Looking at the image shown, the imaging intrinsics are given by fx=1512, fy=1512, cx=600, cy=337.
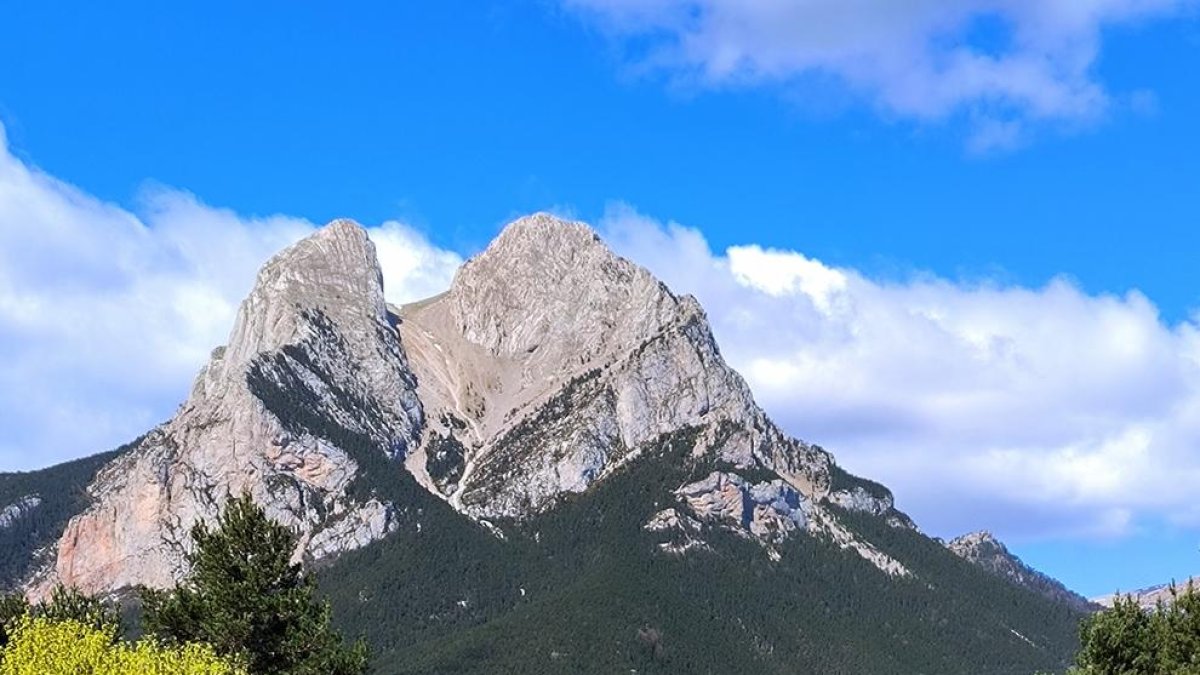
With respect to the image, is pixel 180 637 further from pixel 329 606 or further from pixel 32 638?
pixel 32 638

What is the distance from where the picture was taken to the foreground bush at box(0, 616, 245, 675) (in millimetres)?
58000

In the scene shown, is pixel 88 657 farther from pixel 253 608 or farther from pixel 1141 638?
pixel 1141 638

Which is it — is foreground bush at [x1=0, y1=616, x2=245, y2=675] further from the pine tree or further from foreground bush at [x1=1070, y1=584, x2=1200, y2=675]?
foreground bush at [x1=1070, y1=584, x2=1200, y2=675]

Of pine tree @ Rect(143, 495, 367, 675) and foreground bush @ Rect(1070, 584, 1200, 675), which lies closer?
foreground bush @ Rect(1070, 584, 1200, 675)

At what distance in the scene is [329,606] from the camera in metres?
79.2

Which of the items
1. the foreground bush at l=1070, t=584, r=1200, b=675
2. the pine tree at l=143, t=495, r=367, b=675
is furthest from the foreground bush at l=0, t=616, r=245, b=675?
the foreground bush at l=1070, t=584, r=1200, b=675

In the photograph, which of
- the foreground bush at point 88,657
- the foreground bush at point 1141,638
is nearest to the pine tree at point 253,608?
the foreground bush at point 88,657

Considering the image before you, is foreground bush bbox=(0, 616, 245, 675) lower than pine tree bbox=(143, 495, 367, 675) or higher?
lower

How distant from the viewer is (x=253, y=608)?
250 ft

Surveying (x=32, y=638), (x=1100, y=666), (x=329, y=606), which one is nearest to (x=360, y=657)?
(x=329, y=606)

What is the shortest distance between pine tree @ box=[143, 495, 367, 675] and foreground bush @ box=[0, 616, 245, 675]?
39.3 feet

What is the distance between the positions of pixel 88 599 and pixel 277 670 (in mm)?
23898

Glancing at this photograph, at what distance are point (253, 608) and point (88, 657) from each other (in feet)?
55.1

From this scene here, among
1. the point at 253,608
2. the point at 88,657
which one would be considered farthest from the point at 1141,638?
the point at 88,657
